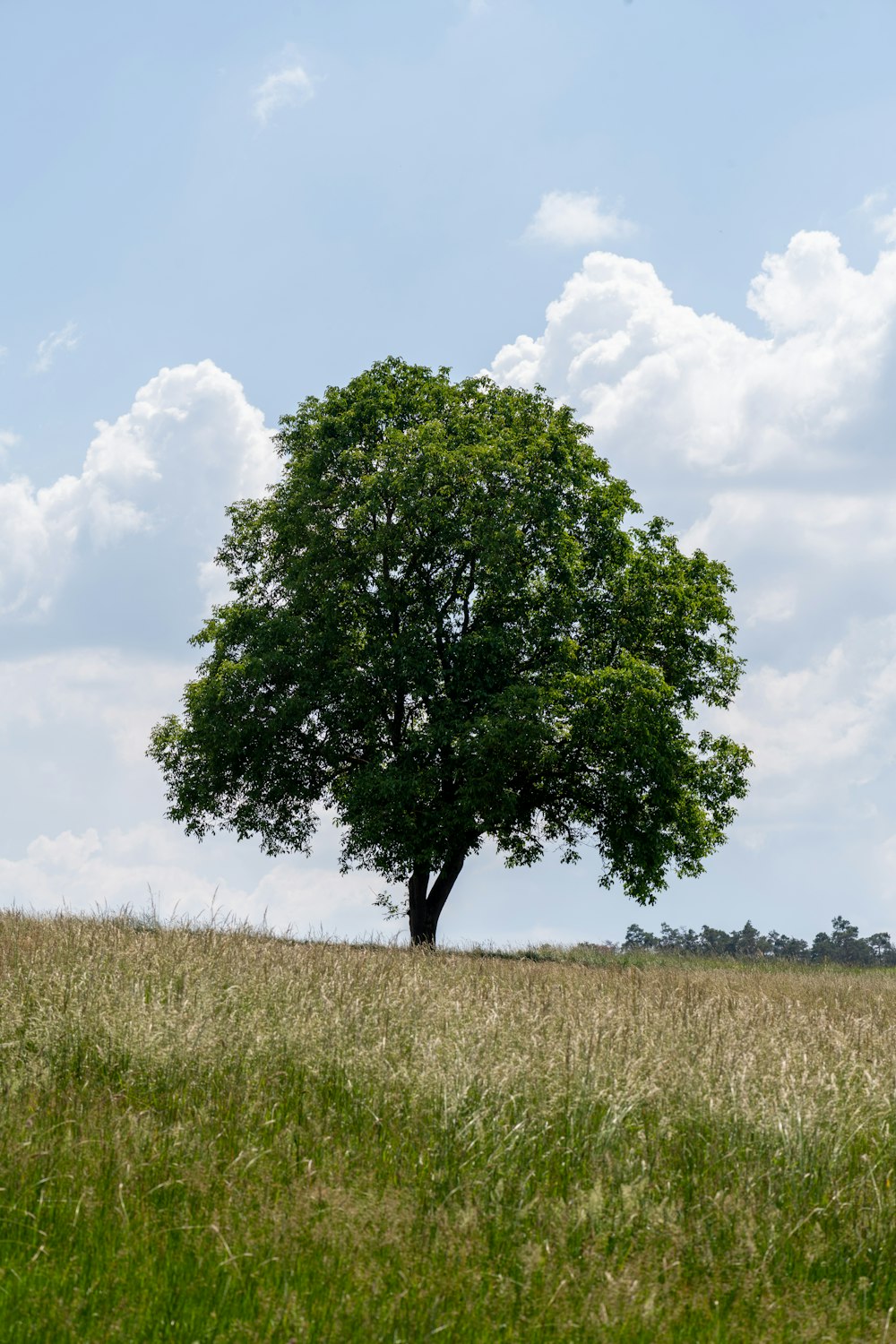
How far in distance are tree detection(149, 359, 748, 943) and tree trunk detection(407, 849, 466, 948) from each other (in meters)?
0.06

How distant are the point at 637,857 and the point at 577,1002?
1493 centimetres

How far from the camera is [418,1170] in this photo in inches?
251

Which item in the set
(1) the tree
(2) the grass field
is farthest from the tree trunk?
(2) the grass field

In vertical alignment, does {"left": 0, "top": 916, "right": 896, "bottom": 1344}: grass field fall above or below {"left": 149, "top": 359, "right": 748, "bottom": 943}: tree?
below

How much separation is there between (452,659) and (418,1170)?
1909cm

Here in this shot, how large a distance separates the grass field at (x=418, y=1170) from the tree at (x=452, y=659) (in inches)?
536

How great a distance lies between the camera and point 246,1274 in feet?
16.2

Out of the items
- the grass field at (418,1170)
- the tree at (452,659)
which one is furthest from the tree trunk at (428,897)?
the grass field at (418,1170)

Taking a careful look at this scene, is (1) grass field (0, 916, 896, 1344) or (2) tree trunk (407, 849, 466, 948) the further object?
(2) tree trunk (407, 849, 466, 948)

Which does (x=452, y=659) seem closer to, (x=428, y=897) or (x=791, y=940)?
(x=428, y=897)

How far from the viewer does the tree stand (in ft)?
79.5

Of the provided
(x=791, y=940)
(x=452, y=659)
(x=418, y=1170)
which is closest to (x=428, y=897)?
(x=452, y=659)

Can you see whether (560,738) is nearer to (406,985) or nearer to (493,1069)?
(406,985)

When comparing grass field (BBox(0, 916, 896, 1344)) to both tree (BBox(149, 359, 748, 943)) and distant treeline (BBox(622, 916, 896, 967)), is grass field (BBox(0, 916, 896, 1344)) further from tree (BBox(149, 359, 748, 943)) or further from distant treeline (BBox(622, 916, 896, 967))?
distant treeline (BBox(622, 916, 896, 967))
